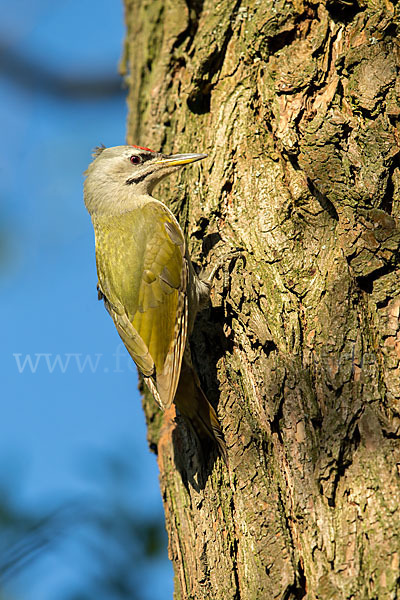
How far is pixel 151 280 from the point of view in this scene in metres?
3.56

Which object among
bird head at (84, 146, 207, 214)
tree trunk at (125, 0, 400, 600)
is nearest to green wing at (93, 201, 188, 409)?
tree trunk at (125, 0, 400, 600)

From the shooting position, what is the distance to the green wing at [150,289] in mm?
3266

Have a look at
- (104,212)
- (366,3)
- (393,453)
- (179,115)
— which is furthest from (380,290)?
(104,212)

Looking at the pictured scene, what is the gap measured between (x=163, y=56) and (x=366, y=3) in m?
1.44

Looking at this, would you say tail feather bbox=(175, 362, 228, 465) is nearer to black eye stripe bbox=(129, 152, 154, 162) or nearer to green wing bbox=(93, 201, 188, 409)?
green wing bbox=(93, 201, 188, 409)

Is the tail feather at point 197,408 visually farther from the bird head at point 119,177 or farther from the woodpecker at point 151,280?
the bird head at point 119,177

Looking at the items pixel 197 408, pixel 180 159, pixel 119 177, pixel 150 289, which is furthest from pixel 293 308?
pixel 119 177

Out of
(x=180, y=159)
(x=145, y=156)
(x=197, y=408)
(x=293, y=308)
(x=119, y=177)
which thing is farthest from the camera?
(x=119, y=177)

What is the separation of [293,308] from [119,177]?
2.04m

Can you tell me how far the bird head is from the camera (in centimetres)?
397

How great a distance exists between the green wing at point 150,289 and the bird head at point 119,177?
263 mm

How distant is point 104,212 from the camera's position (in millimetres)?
4199

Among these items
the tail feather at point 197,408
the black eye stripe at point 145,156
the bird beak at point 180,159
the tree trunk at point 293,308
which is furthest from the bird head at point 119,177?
the tail feather at point 197,408

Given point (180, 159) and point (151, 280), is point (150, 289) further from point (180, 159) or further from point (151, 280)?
point (180, 159)
